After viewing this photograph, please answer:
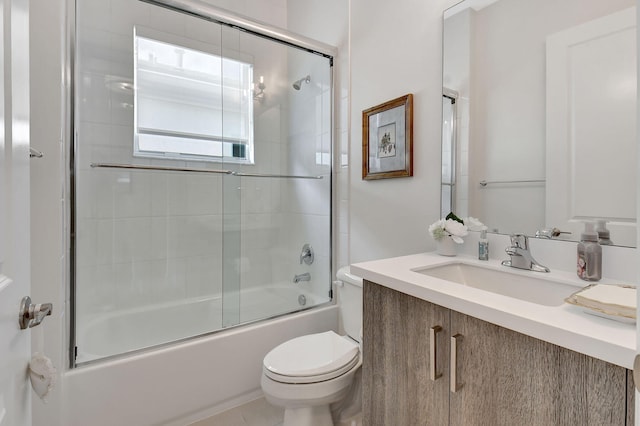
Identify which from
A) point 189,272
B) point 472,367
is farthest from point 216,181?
point 472,367

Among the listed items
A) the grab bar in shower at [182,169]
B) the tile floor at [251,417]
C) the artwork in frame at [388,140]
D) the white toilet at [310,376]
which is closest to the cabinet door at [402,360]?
the white toilet at [310,376]

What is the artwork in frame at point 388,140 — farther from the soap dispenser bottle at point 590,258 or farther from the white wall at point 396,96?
the soap dispenser bottle at point 590,258

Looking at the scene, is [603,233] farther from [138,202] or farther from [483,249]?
[138,202]

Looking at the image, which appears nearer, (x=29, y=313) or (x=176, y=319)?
(x=29, y=313)

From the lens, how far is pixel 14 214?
0.56 m

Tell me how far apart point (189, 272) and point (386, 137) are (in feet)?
5.20

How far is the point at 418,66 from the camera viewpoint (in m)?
1.51

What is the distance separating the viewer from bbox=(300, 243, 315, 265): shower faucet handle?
2.25m

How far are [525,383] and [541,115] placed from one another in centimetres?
91

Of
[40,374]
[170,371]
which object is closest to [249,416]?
[170,371]

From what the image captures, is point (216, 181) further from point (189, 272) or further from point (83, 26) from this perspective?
point (83, 26)

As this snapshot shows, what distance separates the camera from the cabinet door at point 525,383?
535mm

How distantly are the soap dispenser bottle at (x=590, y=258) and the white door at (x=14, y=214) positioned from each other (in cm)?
135

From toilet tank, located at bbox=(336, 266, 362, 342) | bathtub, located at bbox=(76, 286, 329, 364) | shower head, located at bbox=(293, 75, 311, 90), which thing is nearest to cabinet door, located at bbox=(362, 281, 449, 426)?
toilet tank, located at bbox=(336, 266, 362, 342)
